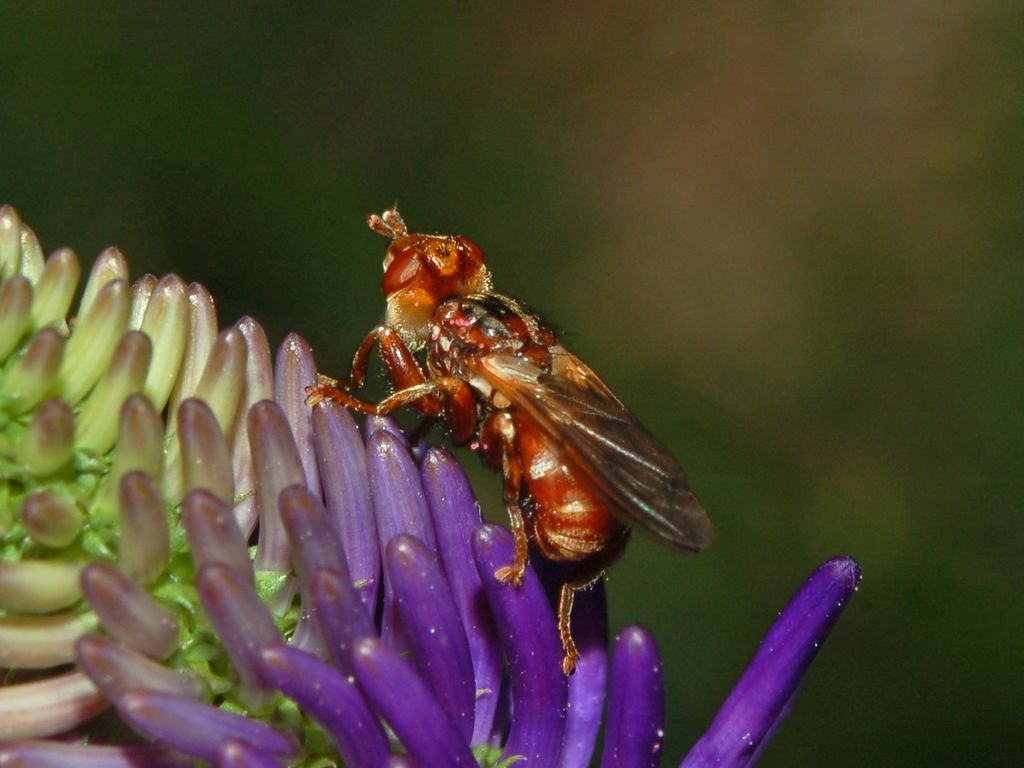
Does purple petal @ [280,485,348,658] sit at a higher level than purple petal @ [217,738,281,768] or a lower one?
higher

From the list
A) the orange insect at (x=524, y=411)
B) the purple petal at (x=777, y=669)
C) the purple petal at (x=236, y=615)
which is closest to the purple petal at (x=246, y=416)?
the orange insect at (x=524, y=411)

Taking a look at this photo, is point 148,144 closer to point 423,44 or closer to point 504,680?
point 423,44

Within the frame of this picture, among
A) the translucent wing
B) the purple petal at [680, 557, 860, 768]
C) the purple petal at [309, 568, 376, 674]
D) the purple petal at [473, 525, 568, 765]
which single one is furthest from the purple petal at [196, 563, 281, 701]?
the purple petal at [680, 557, 860, 768]

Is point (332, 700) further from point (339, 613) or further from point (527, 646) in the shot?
point (527, 646)

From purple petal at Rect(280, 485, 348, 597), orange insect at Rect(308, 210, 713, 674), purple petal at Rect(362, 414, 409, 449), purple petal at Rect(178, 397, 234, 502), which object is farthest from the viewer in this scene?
purple petal at Rect(362, 414, 409, 449)

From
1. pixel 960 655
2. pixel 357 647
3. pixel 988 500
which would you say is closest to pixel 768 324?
pixel 988 500

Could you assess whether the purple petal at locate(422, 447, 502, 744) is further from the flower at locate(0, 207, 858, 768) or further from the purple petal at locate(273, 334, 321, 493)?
the purple petal at locate(273, 334, 321, 493)
